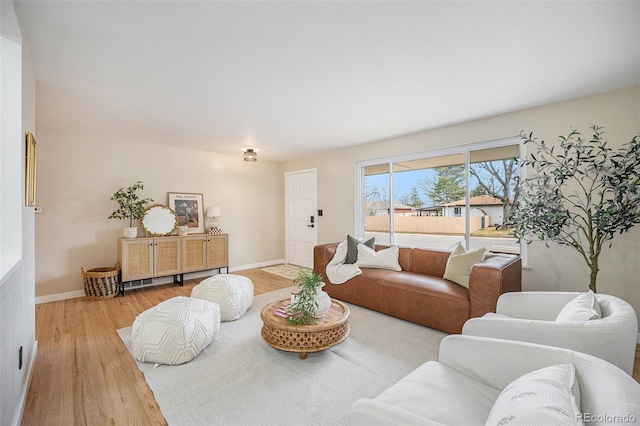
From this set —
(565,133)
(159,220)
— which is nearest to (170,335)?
(159,220)

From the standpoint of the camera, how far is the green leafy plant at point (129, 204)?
14.5 feet

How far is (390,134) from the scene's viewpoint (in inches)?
173

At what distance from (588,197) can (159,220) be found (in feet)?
18.7

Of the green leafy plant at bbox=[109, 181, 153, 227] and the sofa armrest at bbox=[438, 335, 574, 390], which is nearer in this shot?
the sofa armrest at bbox=[438, 335, 574, 390]

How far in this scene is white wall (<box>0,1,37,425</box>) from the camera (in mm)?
1475

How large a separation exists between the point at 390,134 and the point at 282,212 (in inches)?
132

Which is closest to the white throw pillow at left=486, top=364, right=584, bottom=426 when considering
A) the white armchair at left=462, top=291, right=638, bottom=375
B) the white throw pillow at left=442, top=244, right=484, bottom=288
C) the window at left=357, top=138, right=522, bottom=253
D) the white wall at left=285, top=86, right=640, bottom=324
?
the white armchair at left=462, top=291, right=638, bottom=375

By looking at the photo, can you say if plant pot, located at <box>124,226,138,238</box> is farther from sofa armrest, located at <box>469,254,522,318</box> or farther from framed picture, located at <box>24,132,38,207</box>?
sofa armrest, located at <box>469,254,522,318</box>

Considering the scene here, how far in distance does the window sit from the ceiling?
2.02 ft

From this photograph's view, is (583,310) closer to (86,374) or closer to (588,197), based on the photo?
(588,197)

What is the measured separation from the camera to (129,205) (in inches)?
177

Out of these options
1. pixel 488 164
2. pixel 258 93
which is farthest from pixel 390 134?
pixel 258 93

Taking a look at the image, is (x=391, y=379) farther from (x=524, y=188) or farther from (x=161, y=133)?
(x=161, y=133)

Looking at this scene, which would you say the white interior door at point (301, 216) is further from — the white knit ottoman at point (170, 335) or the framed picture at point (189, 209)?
the white knit ottoman at point (170, 335)
